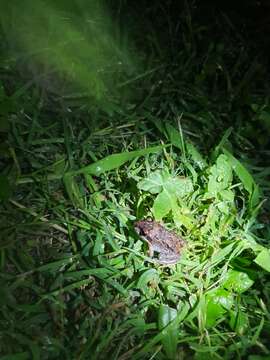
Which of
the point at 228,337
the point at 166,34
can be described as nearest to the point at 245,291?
the point at 228,337

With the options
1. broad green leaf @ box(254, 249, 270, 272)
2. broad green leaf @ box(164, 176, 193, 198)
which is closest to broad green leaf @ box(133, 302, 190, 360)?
broad green leaf @ box(254, 249, 270, 272)

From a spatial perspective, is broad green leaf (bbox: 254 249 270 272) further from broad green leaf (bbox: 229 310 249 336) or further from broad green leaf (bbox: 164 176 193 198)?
broad green leaf (bbox: 164 176 193 198)

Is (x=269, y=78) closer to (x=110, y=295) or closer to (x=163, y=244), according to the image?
(x=163, y=244)

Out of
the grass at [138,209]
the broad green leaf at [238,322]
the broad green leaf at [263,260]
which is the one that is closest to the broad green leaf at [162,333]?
the grass at [138,209]

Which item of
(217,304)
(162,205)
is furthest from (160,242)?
(217,304)

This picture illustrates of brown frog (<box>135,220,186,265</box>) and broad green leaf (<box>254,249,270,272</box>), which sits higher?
broad green leaf (<box>254,249,270,272</box>)

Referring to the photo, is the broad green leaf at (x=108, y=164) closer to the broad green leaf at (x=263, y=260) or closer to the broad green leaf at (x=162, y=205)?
the broad green leaf at (x=162, y=205)

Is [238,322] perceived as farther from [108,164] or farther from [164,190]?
[108,164]

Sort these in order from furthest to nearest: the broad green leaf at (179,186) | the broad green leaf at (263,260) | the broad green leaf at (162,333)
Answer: the broad green leaf at (179,186) → the broad green leaf at (263,260) → the broad green leaf at (162,333)
